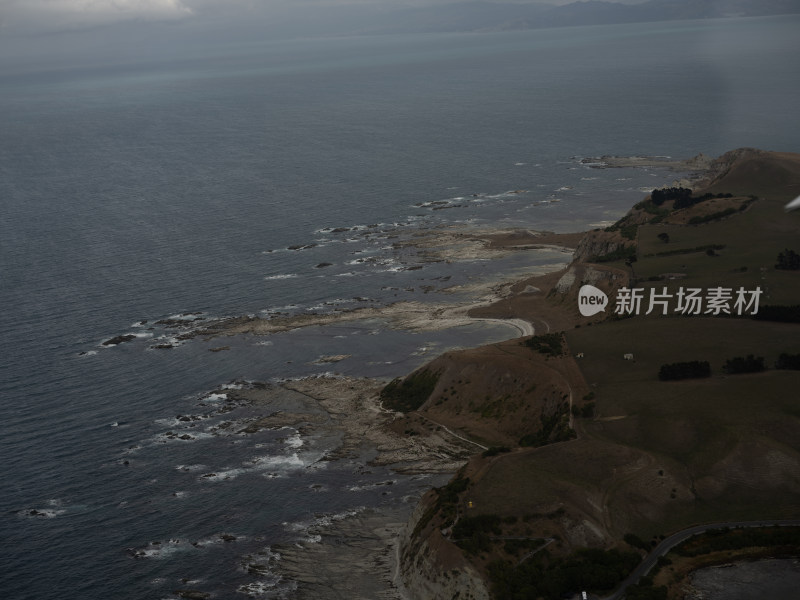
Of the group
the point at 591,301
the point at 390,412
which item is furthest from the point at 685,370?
the point at 591,301

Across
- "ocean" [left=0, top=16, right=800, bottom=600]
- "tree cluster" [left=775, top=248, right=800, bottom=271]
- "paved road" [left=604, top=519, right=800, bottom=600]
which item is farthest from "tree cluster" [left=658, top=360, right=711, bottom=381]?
"tree cluster" [left=775, top=248, right=800, bottom=271]

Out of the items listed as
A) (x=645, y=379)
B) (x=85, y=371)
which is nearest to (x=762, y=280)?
(x=645, y=379)

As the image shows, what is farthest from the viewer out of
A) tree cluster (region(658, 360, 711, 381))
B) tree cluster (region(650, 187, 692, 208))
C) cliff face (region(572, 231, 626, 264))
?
tree cluster (region(650, 187, 692, 208))

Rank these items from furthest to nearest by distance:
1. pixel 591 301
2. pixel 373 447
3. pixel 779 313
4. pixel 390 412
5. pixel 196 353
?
1. pixel 196 353
2. pixel 591 301
3. pixel 390 412
4. pixel 779 313
5. pixel 373 447

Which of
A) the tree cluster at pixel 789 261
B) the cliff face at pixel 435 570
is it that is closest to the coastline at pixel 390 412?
the cliff face at pixel 435 570

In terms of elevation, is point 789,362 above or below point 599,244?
above

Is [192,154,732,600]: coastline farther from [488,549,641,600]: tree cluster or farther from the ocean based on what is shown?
[488,549,641,600]: tree cluster

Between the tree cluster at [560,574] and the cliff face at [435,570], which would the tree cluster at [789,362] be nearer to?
the tree cluster at [560,574]

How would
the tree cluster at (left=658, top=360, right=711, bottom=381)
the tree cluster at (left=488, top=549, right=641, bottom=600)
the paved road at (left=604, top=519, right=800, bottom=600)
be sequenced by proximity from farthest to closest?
the tree cluster at (left=658, top=360, right=711, bottom=381)
the paved road at (left=604, top=519, right=800, bottom=600)
the tree cluster at (left=488, top=549, right=641, bottom=600)

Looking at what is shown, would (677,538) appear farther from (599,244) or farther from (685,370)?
(599,244)
